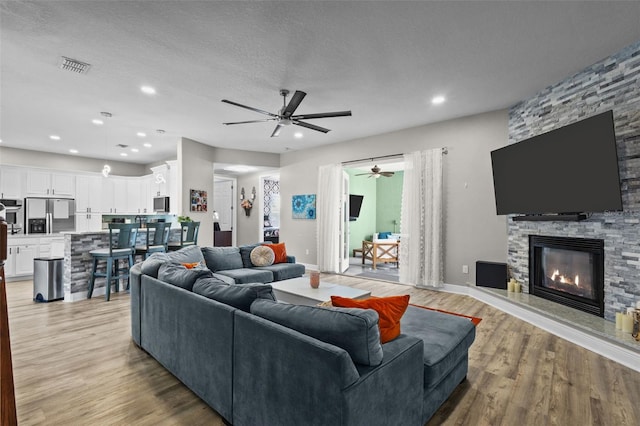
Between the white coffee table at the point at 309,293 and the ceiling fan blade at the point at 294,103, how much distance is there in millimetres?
2046

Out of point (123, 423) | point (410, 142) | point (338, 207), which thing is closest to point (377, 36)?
point (410, 142)

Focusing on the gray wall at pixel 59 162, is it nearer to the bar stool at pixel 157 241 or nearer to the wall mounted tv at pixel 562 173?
the bar stool at pixel 157 241

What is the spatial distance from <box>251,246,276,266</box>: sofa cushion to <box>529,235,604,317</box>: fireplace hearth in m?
3.73

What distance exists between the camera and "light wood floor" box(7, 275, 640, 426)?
198 centimetres

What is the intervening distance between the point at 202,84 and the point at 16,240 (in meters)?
5.44

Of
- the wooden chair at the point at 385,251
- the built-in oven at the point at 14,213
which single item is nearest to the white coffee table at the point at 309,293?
the wooden chair at the point at 385,251

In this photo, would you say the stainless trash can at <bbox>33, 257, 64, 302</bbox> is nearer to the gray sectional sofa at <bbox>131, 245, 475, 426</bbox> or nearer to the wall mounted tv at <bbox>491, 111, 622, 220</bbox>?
the gray sectional sofa at <bbox>131, 245, 475, 426</bbox>

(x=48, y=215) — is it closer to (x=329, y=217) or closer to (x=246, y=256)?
(x=246, y=256)

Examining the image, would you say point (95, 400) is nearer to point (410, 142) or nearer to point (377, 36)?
point (377, 36)

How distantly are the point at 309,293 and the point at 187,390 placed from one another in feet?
4.84

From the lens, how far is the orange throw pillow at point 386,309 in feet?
5.58

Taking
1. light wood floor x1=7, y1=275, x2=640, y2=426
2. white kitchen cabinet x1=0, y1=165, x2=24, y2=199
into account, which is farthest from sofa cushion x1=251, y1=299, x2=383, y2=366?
white kitchen cabinet x1=0, y1=165, x2=24, y2=199

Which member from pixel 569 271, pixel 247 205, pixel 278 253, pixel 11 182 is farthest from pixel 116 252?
pixel 569 271

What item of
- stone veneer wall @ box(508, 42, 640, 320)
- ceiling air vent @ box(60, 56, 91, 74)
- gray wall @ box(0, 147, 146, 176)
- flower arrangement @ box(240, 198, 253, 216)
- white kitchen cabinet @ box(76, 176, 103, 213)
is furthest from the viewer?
flower arrangement @ box(240, 198, 253, 216)
